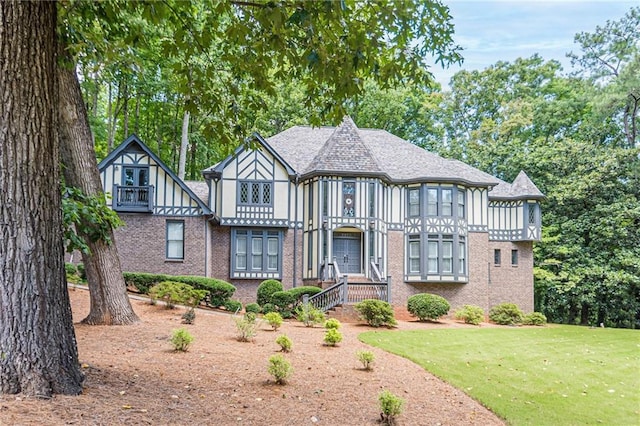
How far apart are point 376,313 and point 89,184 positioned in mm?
9586

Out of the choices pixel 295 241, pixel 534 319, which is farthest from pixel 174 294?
pixel 534 319

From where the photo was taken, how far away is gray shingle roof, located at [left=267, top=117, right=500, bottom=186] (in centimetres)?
2431

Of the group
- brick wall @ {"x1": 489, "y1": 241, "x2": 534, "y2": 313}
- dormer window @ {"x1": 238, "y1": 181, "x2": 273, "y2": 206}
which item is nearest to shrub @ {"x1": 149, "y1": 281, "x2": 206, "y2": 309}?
dormer window @ {"x1": 238, "y1": 181, "x2": 273, "y2": 206}

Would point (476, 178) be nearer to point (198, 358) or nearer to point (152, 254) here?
point (152, 254)

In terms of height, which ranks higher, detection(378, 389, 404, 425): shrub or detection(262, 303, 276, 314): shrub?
detection(378, 389, 404, 425): shrub

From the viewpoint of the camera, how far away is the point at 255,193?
24531 mm

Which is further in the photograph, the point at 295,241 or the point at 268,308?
the point at 295,241

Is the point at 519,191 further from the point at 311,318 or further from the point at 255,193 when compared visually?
the point at 311,318

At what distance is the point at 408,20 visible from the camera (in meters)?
6.82

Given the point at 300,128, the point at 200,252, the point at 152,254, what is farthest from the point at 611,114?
the point at 152,254

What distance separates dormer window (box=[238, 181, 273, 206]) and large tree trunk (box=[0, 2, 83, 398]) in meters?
18.8

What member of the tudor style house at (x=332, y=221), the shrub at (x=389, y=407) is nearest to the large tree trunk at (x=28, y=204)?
the shrub at (x=389, y=407)

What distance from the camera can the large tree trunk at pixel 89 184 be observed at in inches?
435

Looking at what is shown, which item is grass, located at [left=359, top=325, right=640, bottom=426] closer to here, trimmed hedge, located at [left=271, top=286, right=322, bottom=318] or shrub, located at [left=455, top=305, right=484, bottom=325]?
shrub, located at [left=455, top=305, right=484, bottom=325]
